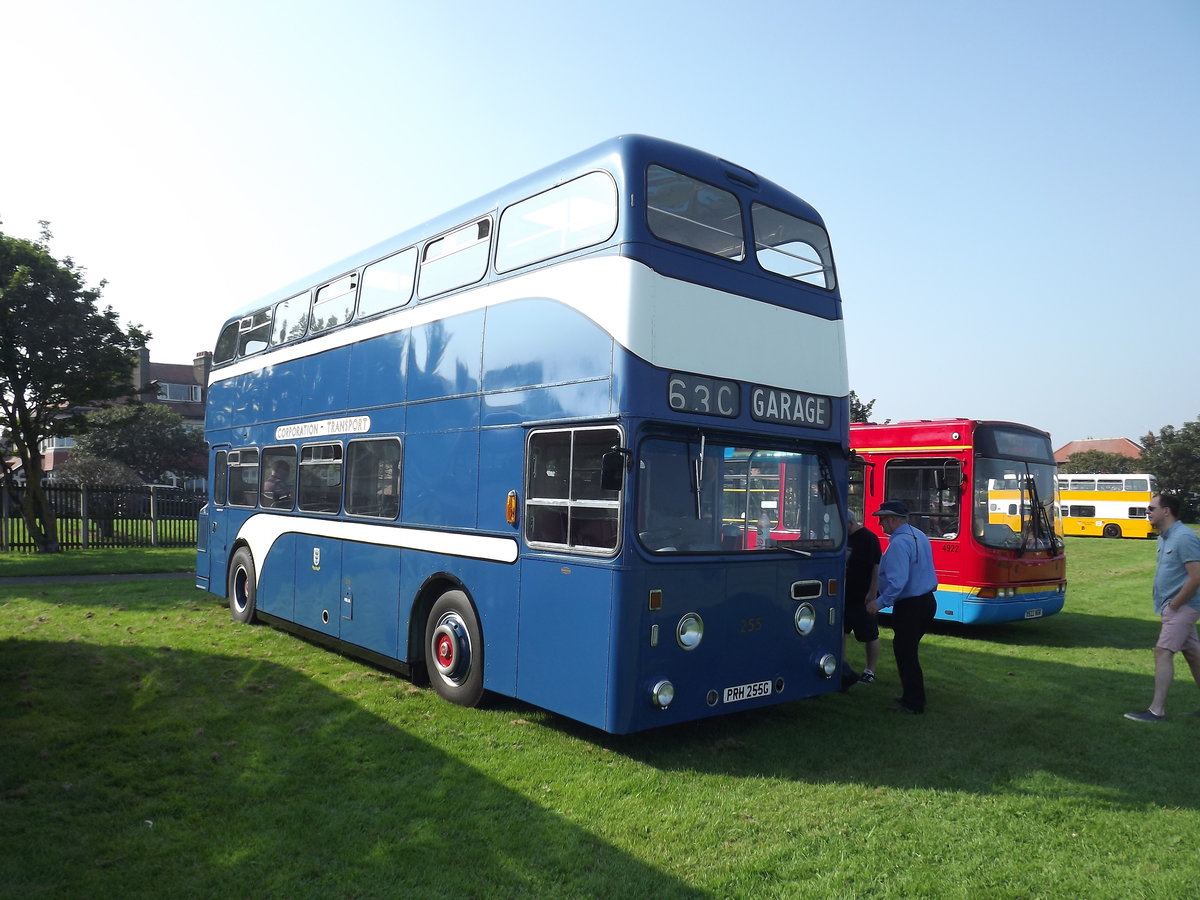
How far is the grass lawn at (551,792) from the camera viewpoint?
14.3 feet

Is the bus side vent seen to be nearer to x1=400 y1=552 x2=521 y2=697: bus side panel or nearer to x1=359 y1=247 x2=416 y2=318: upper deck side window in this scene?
x1=400 y1=552 x2=521 y2=697: bus side panel

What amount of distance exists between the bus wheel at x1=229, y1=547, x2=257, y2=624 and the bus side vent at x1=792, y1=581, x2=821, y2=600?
7.67 meters

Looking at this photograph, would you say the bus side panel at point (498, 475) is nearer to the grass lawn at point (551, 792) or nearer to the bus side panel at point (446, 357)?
the bus side panel at point (446, 357)

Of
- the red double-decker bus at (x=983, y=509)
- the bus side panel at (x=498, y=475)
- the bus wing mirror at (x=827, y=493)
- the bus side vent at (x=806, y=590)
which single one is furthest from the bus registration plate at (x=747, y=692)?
the red double-decker bus at (x=983, y=509)

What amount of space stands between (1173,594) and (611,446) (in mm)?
5309

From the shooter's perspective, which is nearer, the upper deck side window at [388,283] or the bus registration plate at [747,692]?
the bus registration plate at [747,692]

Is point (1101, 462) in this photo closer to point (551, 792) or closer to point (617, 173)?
point (617, 173)

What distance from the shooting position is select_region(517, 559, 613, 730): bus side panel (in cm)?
581

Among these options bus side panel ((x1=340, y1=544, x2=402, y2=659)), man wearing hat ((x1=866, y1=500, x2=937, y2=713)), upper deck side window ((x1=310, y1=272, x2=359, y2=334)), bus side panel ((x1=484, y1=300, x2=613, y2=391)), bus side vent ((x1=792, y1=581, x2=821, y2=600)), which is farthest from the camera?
upper deck side window ((x1=310, y1=272, x2=359, y2=334))

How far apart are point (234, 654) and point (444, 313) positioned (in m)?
4.71

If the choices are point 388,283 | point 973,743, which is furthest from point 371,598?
point 973,743

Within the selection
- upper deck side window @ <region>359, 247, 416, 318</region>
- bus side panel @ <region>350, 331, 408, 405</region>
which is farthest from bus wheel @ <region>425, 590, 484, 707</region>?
upper deck side window @ <region>359, 247, 416, 318</region>

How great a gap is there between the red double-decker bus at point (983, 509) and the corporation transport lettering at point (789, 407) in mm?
4948

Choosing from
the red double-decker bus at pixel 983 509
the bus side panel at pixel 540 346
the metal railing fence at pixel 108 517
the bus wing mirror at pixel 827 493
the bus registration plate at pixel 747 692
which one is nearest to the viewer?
the bus side panel at pixel 540 346
